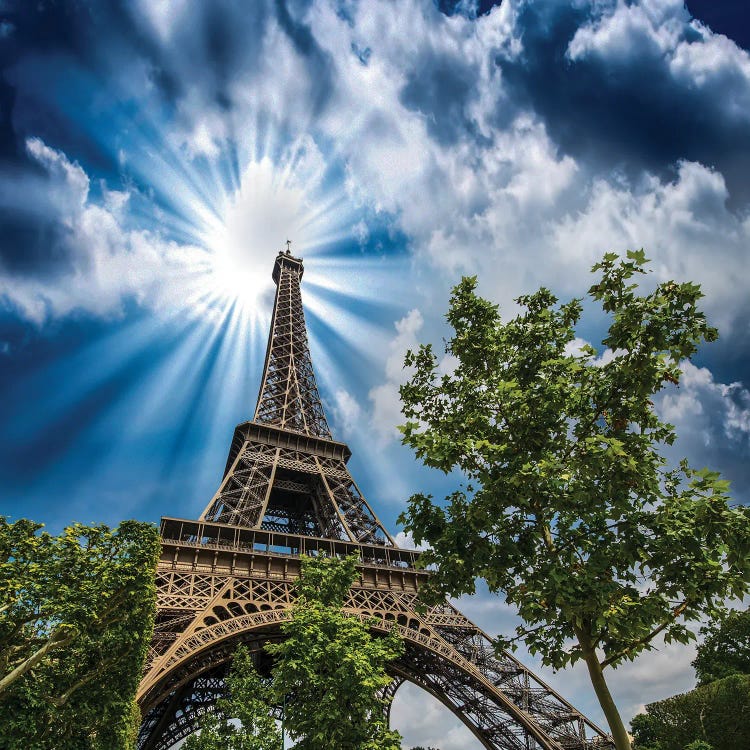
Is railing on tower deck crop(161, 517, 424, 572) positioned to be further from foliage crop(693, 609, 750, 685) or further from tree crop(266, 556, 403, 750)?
foliage crop(693, 609, 750, 685)

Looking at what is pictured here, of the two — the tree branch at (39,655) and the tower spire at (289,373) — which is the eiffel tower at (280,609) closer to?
the tower spire at (289,373)

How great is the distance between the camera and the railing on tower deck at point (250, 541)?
28.0 m

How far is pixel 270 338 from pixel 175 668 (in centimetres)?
3414

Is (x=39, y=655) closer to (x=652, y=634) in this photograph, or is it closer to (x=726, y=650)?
(x=652, y=634)

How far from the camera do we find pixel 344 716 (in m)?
15.1

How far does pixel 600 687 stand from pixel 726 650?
46.9m

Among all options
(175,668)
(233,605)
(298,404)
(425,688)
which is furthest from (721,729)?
(298,404)

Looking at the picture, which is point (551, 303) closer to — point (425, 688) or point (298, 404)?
point (425, 688)

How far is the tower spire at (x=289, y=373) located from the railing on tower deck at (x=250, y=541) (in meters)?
11.3

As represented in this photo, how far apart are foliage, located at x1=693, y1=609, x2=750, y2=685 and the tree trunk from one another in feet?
141

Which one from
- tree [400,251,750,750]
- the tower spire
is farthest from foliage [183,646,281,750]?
the tower spire

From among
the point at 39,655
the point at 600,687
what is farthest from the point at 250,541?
the point at 600,687

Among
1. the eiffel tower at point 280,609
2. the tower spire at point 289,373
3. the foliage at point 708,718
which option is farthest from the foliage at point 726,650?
the tower spire at point 289,373

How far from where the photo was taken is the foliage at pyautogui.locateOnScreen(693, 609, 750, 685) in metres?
42.2
